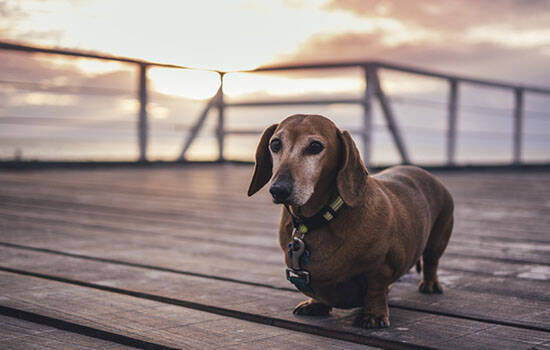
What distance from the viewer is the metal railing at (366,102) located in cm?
654

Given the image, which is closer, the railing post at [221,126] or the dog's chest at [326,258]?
the dog's chest at [326,258]

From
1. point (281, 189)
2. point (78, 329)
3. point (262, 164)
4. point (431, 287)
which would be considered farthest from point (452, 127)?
point (78, 329)

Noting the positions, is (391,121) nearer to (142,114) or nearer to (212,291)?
(142,114)

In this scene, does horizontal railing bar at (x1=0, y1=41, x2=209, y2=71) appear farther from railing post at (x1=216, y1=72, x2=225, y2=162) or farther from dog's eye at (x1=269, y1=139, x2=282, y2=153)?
dog's eye at (x1=269, y1=139, x2=282, y2=153)

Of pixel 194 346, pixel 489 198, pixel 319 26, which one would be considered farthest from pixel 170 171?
pixel 194 346

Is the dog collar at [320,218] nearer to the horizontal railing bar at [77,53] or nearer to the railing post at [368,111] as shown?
the railing post at [368,111]

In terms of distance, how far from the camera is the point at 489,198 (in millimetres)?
4668

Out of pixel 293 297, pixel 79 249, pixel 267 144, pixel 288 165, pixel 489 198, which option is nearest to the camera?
pixel 288 165

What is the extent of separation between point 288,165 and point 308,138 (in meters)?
0.09

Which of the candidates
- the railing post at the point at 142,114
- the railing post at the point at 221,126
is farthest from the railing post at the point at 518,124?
the railing post at the point at 142,114

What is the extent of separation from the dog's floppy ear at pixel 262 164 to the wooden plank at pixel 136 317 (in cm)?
37

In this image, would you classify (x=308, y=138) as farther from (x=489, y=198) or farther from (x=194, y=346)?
(x=489, y=198)

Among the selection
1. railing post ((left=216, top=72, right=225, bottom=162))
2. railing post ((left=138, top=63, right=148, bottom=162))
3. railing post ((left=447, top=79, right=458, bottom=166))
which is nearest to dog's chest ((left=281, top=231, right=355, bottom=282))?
railing post ((left=138, top=63, right=148, bottom=162))

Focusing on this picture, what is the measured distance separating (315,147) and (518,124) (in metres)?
8.03
